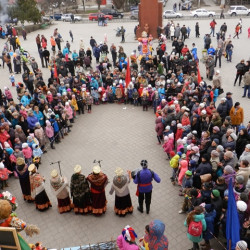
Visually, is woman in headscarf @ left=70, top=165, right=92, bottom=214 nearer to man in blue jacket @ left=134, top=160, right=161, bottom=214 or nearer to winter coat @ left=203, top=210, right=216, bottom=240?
man in blue jacket @ left=134, top=160, right=161, bottom=214

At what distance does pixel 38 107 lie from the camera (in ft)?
38.1

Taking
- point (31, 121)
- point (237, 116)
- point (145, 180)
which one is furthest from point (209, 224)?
point (31, 121)

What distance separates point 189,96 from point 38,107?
600cm

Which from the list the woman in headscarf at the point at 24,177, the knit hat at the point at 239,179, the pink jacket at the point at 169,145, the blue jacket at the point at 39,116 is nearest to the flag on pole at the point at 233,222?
the knit hat at the point at 239,179

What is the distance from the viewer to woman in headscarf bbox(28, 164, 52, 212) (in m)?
7.89

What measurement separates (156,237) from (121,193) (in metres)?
2.18

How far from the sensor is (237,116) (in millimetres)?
10656

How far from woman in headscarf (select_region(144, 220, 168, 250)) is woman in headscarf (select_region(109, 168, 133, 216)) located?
193 centimetres

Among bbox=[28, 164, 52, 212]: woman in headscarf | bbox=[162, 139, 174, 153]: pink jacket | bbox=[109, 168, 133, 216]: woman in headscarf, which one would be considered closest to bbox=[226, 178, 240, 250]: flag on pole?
bbox=[109, 168, 133, 216]: woman in headscarf

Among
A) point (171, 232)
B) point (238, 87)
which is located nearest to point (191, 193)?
point (171, 232)

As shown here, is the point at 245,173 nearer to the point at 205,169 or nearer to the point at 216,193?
the point at 205,169

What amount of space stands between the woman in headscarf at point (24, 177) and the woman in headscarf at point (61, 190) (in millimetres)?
1071

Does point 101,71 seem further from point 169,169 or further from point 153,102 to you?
point 169,169

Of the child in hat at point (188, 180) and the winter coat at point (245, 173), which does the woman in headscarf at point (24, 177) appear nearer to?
the child in hat at point (188, 180)
